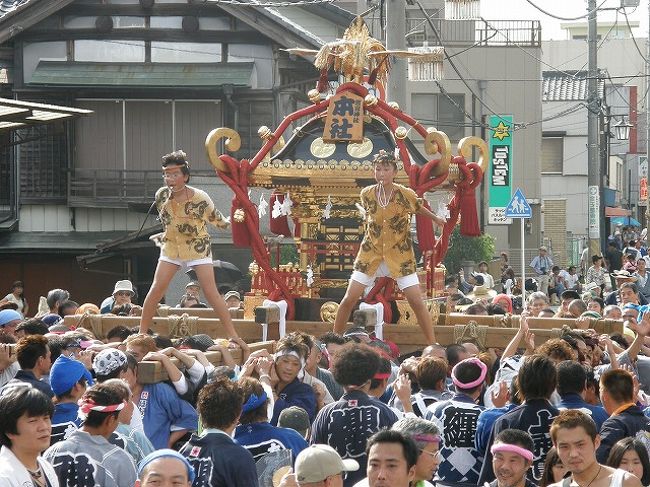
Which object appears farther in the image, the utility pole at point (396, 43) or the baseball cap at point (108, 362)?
the utility pole at point (396, 43)

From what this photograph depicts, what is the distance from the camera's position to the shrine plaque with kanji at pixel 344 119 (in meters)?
14.1

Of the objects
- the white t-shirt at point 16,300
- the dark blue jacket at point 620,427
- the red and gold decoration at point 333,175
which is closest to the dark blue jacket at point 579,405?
the dark blue jacket at point 620,427

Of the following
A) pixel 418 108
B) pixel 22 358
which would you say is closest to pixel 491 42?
pixel 418 108

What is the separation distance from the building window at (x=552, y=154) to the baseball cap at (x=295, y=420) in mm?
42672

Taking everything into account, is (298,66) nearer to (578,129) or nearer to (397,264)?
(397,264)

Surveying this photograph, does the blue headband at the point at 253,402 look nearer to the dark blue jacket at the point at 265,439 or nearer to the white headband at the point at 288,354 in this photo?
the dark blue jacket at the point at 265,439

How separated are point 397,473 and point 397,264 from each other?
286 inches

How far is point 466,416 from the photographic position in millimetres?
7484

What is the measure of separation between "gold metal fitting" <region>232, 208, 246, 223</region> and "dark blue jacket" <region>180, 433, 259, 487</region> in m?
7.95

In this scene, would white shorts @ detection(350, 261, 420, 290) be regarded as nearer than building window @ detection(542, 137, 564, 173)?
Yes

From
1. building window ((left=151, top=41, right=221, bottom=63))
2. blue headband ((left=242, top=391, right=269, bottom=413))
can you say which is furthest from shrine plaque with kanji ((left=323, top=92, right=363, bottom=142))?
building window ((left=151, top=41, right=221, bottom=63))

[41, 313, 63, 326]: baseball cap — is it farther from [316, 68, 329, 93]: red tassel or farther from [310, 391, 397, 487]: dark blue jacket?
[310, 391, 397, 487]: dark blue jacket

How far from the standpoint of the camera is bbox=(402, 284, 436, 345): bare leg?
12648mm

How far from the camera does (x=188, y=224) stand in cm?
1236
